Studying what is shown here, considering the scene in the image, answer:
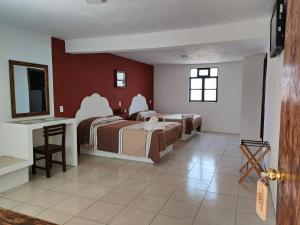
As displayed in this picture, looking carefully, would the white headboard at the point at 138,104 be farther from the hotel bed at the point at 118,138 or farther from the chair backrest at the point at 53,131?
the chair backrest at the point at 53,131

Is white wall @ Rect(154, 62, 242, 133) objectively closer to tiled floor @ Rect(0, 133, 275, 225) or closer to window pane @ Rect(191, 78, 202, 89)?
window pane @ Rect(191, 78, 202, 89)

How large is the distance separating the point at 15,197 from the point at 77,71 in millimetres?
2632

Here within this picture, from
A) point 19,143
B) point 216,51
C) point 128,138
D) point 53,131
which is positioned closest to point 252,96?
point 216,51

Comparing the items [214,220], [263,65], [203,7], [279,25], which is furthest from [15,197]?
[263,65]

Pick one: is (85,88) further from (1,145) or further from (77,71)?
(1,145)

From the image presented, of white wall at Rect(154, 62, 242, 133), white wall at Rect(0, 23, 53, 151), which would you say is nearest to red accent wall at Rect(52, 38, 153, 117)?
white wall at Rect(0, 23, 53, 151)

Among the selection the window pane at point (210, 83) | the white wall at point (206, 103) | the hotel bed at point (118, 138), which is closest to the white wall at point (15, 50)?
the hotel bed at point (118, 138)

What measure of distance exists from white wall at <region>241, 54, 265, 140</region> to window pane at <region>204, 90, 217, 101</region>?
2.12 m

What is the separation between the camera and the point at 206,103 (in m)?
7.47

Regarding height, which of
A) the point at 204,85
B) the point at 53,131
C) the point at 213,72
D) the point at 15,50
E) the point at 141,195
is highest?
the point at 213,72

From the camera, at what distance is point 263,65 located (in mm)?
5031

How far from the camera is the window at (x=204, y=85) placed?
7.34 metres

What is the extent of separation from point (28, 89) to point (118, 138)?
1749 millimetres

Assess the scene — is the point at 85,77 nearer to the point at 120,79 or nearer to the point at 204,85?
the point at 120,79
